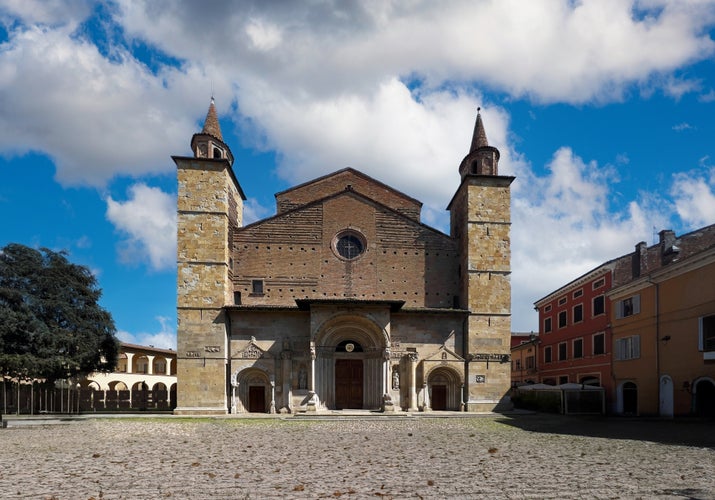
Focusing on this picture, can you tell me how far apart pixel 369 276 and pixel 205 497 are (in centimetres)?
2395

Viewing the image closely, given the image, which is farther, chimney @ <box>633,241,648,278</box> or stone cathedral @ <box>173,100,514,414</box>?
chimney @ <box>633,241,648,278</box>

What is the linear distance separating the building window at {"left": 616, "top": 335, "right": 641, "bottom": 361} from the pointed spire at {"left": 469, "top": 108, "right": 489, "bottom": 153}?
45.9 ft

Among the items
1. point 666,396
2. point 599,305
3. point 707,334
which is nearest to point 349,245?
→ point 599,305

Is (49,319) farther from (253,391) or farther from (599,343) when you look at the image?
(599,343)

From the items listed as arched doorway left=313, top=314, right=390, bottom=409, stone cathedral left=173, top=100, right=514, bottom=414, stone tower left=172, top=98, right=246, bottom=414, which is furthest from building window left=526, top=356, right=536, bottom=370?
stone tower left=172, top=98, right=246, bottom=414

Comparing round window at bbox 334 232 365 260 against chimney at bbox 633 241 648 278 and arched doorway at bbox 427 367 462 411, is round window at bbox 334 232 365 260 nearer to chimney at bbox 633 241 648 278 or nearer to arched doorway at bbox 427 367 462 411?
arched doorway at bbox 427 367 462 411

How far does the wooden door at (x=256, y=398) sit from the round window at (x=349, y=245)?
9.06 metres

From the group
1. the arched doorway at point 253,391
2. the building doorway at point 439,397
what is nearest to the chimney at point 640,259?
the building doorway at point 439,397

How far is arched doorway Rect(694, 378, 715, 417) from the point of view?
22.2m

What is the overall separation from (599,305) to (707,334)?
37.6 feet

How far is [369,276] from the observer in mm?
31656

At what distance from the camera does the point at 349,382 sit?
99.9ft

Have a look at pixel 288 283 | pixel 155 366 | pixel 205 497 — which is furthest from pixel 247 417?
pixel 155 366

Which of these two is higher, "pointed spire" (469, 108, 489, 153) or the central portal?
"pointed spire" (469, 108, 489, 153)
